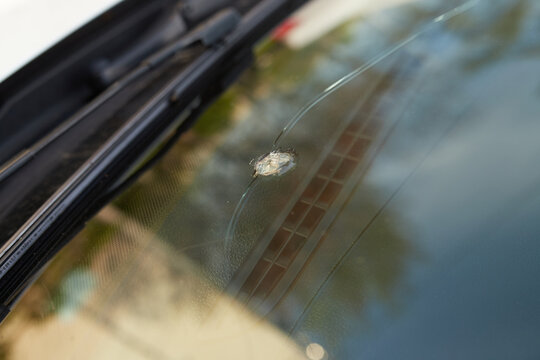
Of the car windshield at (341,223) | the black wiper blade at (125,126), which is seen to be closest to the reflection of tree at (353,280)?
the car windshield at (341,223)

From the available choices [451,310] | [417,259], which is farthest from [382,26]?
[451,310]

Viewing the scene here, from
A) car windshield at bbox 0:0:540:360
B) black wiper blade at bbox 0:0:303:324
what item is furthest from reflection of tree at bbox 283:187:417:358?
black wiper blade at bbox 0:0:303:324

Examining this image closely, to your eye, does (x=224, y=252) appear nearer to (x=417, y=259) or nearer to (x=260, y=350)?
(x=260, y=350)

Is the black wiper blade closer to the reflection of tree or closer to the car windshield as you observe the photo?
the car windshield

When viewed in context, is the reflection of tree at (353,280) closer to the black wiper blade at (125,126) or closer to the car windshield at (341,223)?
the car windshield at (341,223)

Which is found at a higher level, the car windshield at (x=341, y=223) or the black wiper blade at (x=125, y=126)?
the black wiper blade at (x=125, y=126)

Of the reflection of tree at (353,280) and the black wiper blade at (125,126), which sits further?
the black wiper blade at (125,126)

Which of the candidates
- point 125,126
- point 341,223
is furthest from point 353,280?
point 125,126
